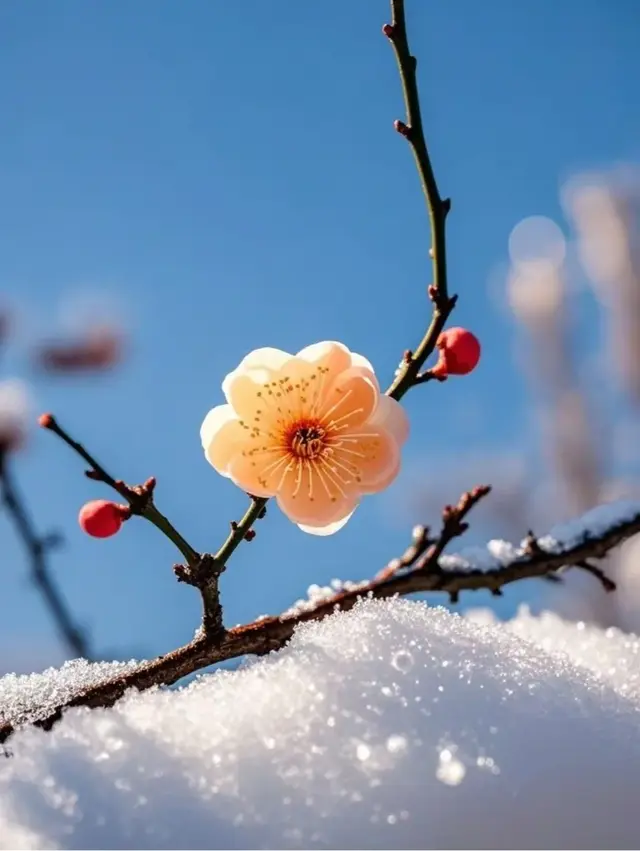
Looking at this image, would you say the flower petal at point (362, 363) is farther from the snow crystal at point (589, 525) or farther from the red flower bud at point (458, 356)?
the snow crystal at point (589, 525)

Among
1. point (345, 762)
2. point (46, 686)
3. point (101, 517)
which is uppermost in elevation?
point (101, 517)

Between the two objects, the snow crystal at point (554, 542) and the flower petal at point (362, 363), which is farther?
the flower petal at point (362, 363)

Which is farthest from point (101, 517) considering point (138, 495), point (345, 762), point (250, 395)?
point (345, 762)

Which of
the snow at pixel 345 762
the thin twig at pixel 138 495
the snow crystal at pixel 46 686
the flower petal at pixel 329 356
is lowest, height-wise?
the snow at pixel 345 762

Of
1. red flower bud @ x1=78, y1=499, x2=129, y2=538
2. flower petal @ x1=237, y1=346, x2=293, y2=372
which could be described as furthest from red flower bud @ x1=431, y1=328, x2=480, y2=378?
red flower bud @ x1=78, y1=499, x2=129, y2=538

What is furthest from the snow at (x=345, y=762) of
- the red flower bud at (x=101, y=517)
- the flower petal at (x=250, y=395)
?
the flower petal at (x=250, y=395)

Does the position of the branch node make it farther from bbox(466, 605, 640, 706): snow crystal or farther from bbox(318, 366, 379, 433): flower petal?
bbox(466, 605, 640, 706): snow crystal

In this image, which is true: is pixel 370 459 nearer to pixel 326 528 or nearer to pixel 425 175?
pixel 326 528
